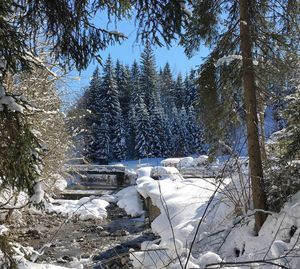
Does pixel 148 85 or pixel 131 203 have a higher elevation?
pixel 148 85

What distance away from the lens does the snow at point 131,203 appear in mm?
18536

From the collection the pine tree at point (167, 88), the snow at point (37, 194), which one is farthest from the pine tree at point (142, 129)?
the snow at point (37, 194)

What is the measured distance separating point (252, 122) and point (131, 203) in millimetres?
13991

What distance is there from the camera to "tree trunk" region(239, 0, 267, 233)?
668cm

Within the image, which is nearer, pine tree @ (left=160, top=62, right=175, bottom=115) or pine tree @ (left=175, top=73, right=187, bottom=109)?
pine tree @ (left=175, top=73, right=187, bottom=109)

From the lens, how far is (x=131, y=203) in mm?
19984

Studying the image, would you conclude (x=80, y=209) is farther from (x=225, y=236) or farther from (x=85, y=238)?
(x=225, y=236)

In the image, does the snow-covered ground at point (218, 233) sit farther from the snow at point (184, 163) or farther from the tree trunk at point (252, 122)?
the snow at point (184, 163)

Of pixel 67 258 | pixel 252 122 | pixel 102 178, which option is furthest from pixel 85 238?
pixel 102 178

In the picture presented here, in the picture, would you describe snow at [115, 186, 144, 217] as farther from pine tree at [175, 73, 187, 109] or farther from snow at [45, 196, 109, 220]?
pine tree at [175, 73, 187, 109]

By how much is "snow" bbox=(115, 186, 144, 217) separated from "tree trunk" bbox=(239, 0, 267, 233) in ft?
39.4

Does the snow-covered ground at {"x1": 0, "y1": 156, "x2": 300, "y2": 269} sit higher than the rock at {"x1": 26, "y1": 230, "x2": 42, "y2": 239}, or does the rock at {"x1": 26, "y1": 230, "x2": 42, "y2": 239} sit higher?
the snow-covered ground at {"x1": 0, "y1": 156, "x2": 300, "y2": 269}

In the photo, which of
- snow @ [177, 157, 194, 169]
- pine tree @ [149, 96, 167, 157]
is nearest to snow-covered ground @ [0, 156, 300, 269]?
snow @ [177, 157, 194, 169]

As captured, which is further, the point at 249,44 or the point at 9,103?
the point at 249,44
